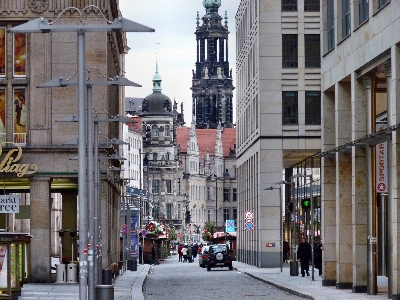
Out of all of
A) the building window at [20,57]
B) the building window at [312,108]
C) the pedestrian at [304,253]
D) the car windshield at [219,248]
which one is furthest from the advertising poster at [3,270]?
the car windshield at [219,248]

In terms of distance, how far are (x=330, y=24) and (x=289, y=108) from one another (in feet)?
109

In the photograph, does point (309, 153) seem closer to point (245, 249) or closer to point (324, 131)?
point (245, 249)

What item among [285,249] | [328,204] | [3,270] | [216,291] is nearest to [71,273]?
[216,291]

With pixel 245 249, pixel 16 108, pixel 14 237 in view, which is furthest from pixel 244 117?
pixel 14 237

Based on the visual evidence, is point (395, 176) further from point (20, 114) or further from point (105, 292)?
point (20, 114)

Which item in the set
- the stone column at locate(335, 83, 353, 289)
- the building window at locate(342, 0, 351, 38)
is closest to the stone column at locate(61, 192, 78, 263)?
the stone column at locate(335, 83, 353, 289)

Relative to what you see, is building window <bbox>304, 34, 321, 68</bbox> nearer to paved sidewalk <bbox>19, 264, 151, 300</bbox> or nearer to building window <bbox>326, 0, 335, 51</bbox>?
paved sidewalk <bbox>19, 264, 151, 300</bbox>

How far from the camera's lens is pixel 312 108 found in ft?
272

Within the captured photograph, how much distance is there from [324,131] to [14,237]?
16.3m

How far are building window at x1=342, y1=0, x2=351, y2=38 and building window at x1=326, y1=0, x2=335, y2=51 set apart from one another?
1.80m

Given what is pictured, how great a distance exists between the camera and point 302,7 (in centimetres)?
8212

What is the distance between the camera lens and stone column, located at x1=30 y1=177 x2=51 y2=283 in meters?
53.0

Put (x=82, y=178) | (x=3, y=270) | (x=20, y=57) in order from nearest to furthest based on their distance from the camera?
(x=82, y=178) < (x=3, y=270) < (x=20, y=57)

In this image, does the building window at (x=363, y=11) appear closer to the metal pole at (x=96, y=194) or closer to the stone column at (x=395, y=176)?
the stone column at (x=395, y=176)
